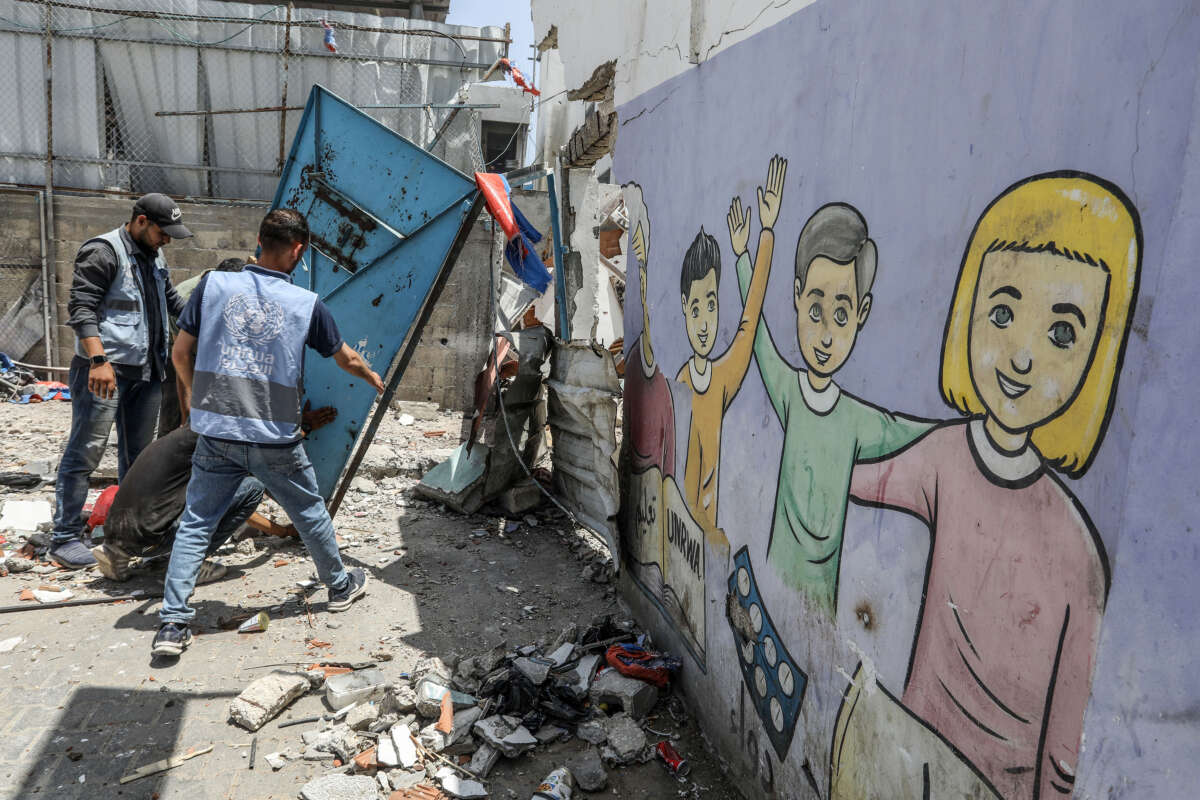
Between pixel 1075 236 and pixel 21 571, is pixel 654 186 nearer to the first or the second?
pixel 1075 236

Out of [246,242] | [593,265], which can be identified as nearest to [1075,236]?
[593,265]

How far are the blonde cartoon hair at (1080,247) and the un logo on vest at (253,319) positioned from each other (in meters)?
2.88

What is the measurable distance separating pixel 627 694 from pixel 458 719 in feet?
2.26

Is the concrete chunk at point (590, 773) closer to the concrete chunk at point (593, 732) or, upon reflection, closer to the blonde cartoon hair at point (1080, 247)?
the concrete chunk at point (593, 732)

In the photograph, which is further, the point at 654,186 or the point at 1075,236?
the point at 654,186

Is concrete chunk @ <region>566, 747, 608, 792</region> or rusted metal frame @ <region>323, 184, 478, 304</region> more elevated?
rusted metal frame @ <region>323, 184, 478, 304</region>

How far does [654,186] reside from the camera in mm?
3805

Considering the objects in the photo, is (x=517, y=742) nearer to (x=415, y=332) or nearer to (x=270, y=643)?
(x=270, y=643)

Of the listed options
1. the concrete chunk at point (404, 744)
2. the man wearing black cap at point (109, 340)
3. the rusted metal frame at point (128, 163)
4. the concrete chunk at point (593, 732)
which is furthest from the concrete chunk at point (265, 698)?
the rusted metal frame at point (128, 163)

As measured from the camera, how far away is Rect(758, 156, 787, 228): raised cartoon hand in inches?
100

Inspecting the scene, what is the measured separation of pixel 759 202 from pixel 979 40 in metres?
1.09

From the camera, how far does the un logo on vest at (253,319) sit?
3.43 meters

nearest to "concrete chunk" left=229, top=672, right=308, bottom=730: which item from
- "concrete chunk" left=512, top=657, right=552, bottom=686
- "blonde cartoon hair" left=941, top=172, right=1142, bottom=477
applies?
"concrete chunk" left=512, top=657, right=552, bottom=686

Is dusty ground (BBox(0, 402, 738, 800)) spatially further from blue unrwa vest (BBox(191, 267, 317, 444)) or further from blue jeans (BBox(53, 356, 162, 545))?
blue unrwa vest (BBox(191, 267, 317, 444))
